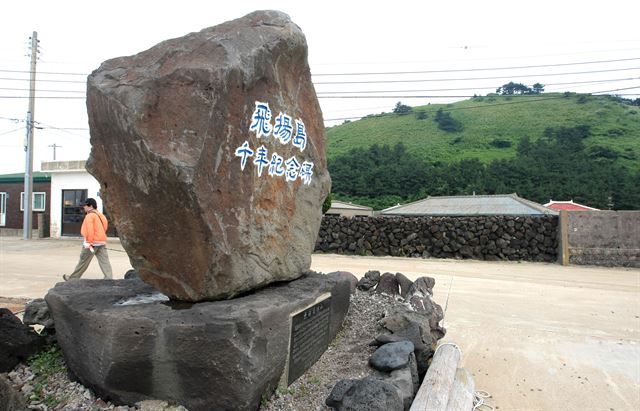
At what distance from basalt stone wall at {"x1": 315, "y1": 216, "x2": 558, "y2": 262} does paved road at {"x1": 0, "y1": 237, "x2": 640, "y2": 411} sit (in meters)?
1.45

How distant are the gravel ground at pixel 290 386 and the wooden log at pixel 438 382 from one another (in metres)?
0.49

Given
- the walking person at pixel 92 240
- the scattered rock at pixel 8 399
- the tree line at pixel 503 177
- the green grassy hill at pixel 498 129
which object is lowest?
the scattered rock at pixel 8 399

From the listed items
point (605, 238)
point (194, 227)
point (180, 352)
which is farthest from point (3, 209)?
point (605, 238)

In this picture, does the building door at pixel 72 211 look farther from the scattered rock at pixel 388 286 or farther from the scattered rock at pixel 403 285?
the scattered rock at pixel 403 285

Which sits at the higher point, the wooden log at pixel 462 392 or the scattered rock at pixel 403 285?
the scattered rock at pixel 403 285

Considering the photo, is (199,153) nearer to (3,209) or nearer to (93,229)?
(93,229)

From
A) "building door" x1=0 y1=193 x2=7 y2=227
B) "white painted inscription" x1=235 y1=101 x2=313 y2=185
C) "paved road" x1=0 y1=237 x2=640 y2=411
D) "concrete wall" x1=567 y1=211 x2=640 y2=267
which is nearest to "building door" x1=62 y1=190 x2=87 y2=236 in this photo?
"building door" x1=0 y1=193 x2=7 y2=227

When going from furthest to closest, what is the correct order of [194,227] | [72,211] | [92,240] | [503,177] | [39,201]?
[503,177], [39,201], [72,211], [92,240], [194,227]

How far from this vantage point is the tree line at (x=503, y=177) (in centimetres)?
3553

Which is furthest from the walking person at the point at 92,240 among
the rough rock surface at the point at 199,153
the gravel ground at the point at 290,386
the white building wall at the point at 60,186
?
the white building wall at the point at 60,186

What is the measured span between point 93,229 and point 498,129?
58640 millimetres

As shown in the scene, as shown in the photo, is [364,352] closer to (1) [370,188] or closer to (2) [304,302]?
(2) [304,302]

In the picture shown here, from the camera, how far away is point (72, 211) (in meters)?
19.3

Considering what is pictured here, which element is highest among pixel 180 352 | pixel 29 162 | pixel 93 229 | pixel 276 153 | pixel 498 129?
pixel 498 129
